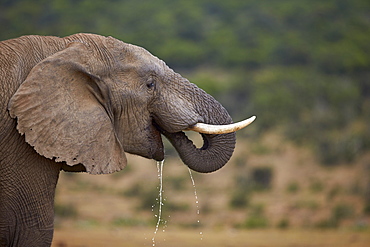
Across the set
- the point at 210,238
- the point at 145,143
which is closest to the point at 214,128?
the point at 145,143

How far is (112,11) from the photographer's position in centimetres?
3831

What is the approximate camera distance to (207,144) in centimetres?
478

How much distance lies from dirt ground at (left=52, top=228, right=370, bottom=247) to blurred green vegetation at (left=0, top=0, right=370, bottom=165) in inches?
237

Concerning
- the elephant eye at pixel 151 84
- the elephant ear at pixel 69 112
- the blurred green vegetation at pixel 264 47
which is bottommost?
the elephant ear at pixel 69 112

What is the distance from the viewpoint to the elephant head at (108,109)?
405cm

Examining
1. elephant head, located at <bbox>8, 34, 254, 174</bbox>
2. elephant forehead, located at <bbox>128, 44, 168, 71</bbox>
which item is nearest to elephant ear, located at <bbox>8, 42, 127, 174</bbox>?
elephant head, located at <bbox>8, 34, 254, 174</bbox>

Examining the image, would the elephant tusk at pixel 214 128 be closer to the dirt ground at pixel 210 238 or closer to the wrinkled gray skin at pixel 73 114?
the wrinkled gray skin at pixel 73 114

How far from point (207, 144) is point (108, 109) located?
31.9 inches

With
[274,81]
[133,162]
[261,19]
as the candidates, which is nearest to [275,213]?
[133,162]

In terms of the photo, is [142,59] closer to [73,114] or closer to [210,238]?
[73,114]

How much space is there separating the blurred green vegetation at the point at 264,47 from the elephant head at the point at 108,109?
12.0m

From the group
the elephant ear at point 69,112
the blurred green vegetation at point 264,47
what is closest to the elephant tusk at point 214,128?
the elephant ear at point 69,112

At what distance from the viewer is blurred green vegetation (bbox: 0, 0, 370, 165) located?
2120 cm

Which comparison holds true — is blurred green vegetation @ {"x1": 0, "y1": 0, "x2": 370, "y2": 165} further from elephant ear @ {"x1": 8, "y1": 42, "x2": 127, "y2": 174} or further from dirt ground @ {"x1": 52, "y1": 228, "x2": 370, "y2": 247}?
elephant ear @ {"x1": 8, "y1": 42, "x2": 127, "y2": 174}
